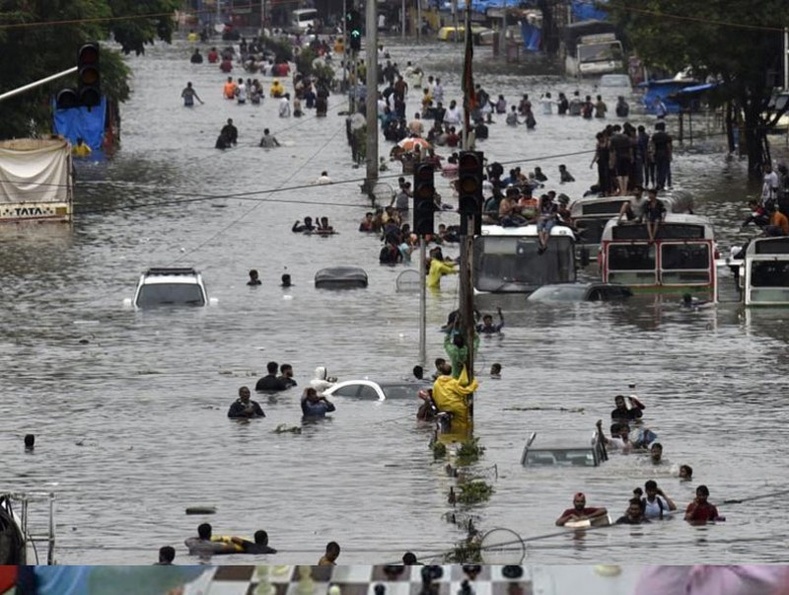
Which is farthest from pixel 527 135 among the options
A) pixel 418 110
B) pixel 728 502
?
pixel 728 502

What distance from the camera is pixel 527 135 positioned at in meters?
91.8

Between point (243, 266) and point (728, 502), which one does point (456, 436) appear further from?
point (243, 266)

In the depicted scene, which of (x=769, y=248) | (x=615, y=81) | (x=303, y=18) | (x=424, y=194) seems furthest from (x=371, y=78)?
(x=303, y=18)

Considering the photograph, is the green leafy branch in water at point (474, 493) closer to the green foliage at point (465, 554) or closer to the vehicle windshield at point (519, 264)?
the green foliage at point (465, 554)

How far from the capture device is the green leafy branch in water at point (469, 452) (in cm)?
3788

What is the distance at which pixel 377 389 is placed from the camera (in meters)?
43.8

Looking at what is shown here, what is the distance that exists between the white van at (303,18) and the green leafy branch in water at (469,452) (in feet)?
366

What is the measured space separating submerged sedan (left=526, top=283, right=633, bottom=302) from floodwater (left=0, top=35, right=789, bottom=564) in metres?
0.63

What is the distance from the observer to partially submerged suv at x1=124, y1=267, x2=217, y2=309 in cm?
5547

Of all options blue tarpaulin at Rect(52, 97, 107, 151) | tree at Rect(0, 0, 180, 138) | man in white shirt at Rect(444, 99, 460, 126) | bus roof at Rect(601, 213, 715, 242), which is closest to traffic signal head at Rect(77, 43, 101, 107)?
bus roof at Rect(601, 213, 715, 242)

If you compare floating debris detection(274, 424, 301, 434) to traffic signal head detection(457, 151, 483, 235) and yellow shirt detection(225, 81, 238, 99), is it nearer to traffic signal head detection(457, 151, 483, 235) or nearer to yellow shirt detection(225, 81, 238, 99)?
traffic signal head detection(457, 151, 483, 235)

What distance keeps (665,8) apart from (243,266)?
18031 mm

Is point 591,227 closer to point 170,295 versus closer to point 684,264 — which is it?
point 684,264

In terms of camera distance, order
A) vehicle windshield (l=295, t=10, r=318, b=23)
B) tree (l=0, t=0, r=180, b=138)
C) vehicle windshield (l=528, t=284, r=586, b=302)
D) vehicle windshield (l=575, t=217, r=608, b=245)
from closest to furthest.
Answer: vehicle windshield (l=528, t=284, r=586, b=302)
vehicle windshield (l=575, t=217, r=608, b=245)
tree (l=0, t=0, r=180, b=138)
vehicle windshield (l=295, t=10, r=318, b=23)
